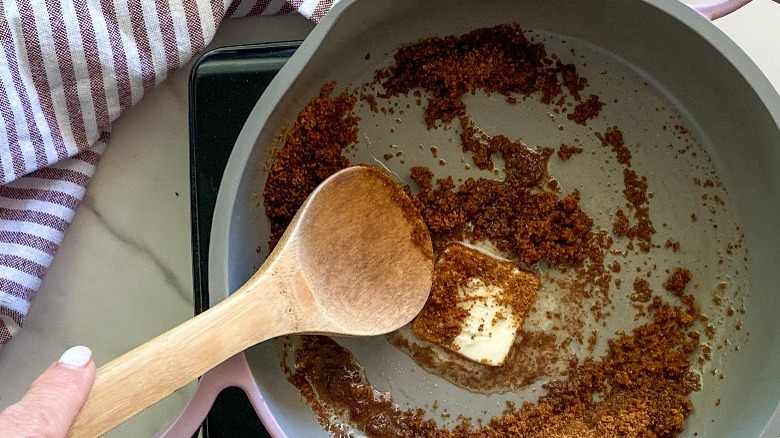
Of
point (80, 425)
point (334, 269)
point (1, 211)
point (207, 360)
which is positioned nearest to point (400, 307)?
point (334, 269)

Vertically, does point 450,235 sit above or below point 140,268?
above

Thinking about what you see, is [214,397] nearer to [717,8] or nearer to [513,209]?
[513,209]

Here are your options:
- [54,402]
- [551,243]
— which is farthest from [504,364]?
[54,402]

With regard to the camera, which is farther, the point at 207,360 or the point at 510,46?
the point at 510,46

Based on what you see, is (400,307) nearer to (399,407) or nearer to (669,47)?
(399,407)

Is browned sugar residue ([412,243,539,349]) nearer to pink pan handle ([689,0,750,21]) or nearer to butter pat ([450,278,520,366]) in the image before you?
butter pat ([450,278,520,366])

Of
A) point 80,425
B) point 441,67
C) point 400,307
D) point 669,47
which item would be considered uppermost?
point 669,47

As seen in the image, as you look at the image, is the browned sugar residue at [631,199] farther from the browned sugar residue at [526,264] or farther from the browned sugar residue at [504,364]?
the browned sugar residue at [504,364]
